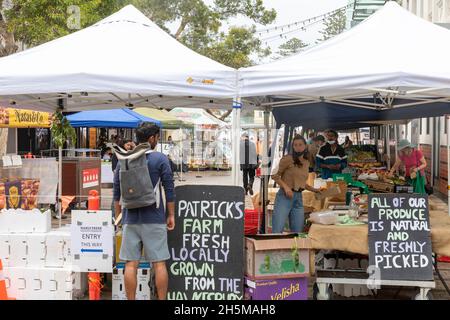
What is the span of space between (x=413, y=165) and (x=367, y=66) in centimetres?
475

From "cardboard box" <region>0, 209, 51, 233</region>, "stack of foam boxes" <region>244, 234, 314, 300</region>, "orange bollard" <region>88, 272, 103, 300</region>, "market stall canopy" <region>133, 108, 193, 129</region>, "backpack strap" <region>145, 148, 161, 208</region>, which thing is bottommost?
"orange bollard" <region>88, 272, 103, 300</region>

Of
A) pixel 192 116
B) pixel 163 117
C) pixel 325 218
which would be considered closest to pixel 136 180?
pixel 325 218

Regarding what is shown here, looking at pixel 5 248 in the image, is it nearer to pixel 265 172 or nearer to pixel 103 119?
pixel 265 172

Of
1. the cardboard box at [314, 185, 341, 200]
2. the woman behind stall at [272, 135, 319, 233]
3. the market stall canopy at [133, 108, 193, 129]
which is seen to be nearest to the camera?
the woman behind stall at [272, 135, 319, 233]

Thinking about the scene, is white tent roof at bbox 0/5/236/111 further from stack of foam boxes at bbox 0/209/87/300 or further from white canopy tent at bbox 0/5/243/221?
stack of foam boxes at bbox 0/209/87/300

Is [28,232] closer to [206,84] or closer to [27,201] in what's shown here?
[27,201]

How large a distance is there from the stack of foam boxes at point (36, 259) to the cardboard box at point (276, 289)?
194cm

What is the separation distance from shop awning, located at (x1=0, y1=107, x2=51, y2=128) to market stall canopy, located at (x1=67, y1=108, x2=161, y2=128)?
83 cm

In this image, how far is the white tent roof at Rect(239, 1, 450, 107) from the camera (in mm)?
5543

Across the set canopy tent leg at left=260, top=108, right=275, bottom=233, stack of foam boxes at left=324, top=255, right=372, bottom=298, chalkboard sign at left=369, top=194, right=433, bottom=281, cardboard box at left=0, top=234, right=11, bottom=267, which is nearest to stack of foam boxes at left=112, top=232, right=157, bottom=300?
cardboard box at left=0, top=234, right=11, bottom=267

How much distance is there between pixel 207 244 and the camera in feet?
19.0

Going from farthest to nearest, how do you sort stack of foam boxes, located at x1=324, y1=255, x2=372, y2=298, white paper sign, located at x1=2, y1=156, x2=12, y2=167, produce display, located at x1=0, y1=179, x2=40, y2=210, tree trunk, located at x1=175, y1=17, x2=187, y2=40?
1. tree trunk, located at x1=175, y1=17, x2=187, y2=40
2. white paper sign, located at x1=2, y1=156, x2=12, y2=167
3. produce display, located at x1=0, y1=179, x2=40, y2=210
4. stack of foam boxes, located at x1=324, y1=255, x2=372, y2=298

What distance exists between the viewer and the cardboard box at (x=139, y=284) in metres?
5.95

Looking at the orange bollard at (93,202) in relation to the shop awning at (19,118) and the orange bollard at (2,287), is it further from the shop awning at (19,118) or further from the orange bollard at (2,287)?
the shop awning at (19,118)
